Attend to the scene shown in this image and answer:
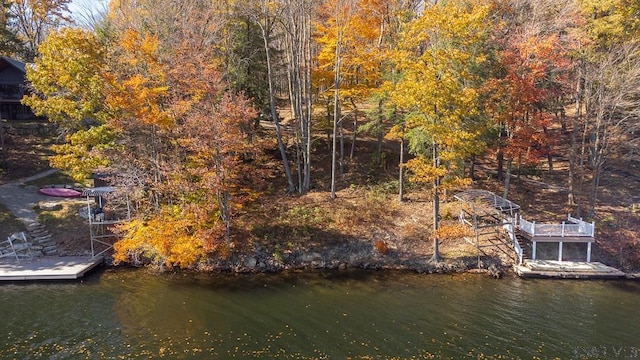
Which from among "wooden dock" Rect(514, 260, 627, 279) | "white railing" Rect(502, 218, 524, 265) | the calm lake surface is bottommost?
the calm lake surface

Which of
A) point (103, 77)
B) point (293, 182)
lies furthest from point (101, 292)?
point (293, 182)

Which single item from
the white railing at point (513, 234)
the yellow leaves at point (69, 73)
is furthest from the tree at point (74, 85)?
the white railing at point (513, 234)

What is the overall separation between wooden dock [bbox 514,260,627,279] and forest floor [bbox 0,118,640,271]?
1019mm

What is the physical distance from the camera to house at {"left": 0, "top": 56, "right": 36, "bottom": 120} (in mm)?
39688

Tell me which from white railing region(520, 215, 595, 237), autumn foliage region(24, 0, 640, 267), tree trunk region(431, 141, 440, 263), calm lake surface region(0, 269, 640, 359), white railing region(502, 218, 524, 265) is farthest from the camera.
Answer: white railing region(520, 215, 595, 237)

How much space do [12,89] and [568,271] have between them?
47.3m

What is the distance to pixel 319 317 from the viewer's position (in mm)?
17766

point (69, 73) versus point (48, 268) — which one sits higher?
point (69, 73)

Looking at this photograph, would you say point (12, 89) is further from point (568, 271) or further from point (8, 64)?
point (568, 271)

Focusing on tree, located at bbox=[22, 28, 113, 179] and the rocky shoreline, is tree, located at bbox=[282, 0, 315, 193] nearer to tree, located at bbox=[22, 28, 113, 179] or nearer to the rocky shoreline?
the rocky shoreline

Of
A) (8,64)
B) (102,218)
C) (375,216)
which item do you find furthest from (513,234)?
(8,64)

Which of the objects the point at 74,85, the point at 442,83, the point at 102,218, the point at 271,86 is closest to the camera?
the point at 442,83

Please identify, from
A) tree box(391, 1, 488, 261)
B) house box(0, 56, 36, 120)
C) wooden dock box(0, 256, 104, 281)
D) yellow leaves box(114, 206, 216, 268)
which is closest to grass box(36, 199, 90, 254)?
wooden dock box(0, 256, 104, 281)

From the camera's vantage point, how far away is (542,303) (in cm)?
1938
